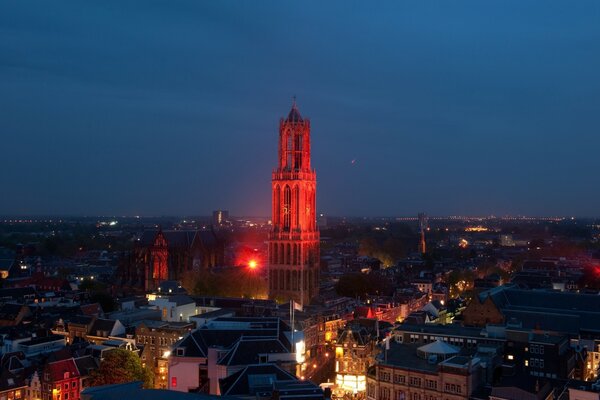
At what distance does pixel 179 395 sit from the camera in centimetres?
4231

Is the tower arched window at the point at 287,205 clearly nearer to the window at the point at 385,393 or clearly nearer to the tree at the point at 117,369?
the tree at the point at 117,369

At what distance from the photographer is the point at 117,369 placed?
5534cm

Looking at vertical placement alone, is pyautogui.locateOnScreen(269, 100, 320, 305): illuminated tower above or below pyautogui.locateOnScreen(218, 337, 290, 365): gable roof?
above

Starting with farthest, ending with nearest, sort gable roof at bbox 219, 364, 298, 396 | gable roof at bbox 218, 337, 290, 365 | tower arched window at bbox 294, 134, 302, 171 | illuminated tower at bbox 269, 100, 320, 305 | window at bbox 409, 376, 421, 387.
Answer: tower arched window at bbox 294, 134, 302, 171
illuminated tower at bbox 269, 100, 320, 305
gable roof at bbox 218, 337, 290, 365
window at bbox 409, 376, 421, 387
gable roof at bbox 219, 364, 298, 396

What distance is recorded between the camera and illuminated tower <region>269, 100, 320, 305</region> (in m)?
→ 96.8

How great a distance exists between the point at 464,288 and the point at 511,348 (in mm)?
72373

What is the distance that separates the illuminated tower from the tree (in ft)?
138

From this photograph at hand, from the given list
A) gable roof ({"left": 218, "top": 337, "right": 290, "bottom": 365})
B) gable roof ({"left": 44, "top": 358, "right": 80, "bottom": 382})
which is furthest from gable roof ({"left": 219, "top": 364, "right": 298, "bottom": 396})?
gable roof ({"left": 44, "top": 358, "right": 80, "bottom": 382})

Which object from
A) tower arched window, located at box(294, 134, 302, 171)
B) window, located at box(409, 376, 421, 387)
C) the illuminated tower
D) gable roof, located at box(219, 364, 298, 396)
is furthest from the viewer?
tower arched window, located at box(294, 134, 302, 171)

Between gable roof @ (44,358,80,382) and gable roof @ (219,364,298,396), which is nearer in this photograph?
gable roof @ (219,364,298,396)

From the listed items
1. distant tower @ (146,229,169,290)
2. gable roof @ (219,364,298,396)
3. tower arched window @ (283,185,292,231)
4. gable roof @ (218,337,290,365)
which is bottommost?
gable roof @ (219,364,298,396)

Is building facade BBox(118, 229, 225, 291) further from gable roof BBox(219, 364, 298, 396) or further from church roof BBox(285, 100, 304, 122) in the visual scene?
gable roof BBox(219, 364, 298, 396)

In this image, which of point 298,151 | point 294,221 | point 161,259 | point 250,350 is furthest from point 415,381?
point 161,259

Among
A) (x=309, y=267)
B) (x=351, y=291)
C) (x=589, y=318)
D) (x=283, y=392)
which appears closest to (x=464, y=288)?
(x=351, y=291)
